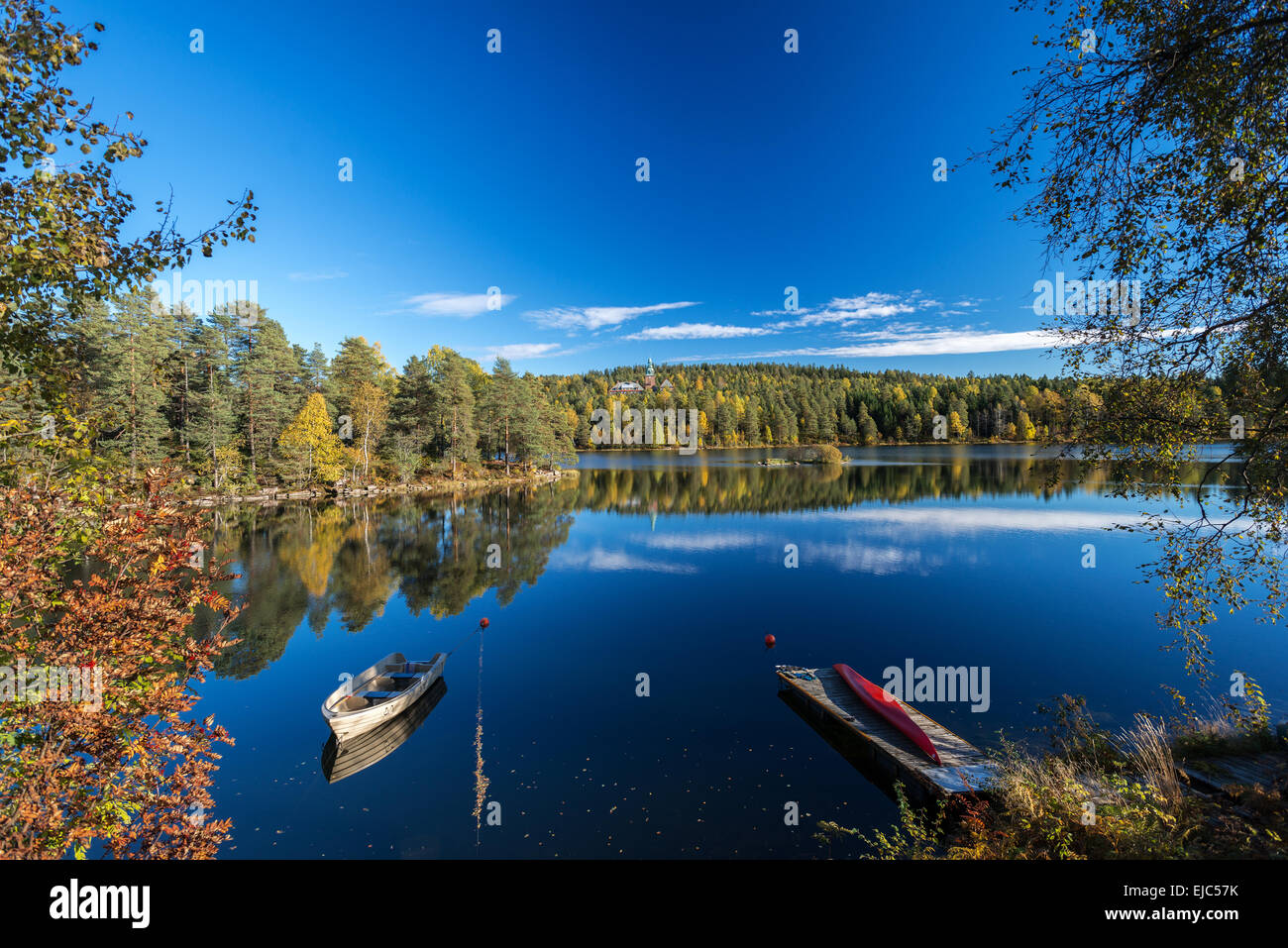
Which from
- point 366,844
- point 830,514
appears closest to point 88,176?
point 366,844

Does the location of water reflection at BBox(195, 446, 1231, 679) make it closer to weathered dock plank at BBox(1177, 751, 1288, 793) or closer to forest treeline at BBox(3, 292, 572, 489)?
weathered dock plank at BBox(1177, 751, 1288, 793)

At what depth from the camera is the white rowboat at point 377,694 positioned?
1280 centimetres

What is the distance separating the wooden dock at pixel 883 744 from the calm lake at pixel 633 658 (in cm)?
48

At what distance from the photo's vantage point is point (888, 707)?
12.9m

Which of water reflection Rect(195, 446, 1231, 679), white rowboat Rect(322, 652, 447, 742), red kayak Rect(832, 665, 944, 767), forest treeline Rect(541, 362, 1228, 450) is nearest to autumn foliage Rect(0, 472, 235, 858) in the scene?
white rowboat Rect(322, 652, 447, 742)

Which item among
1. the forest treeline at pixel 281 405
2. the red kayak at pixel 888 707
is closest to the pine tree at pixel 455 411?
the forest treeline at pixel 281 405

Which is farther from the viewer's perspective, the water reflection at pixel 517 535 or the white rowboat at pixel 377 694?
the water reflection at pixel 517 535

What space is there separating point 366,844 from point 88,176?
34.9 feet

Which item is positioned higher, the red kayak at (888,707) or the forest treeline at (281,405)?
the forest treeline at (281,405)

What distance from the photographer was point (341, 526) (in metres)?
39.2

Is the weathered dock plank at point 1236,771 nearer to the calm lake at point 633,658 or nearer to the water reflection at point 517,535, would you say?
the calm lake at point 633,658

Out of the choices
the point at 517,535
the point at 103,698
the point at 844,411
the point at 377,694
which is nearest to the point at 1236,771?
the point at 103,698

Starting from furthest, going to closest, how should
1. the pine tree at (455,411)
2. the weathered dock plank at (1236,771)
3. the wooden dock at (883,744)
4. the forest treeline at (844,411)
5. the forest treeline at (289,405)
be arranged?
the forest treeline at (844,411)
the pine tree at (455,411)
the forest treeline at (289,405)
the wooden dock at (883,744)
the weathered dock plank at (1236,771)
